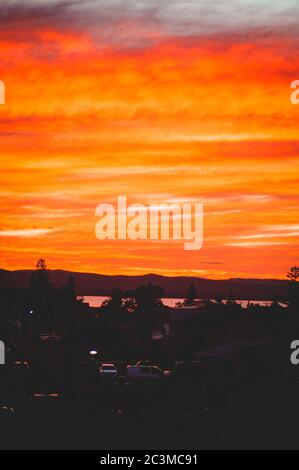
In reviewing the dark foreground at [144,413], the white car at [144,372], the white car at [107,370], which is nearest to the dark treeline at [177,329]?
the white car at [107,370]

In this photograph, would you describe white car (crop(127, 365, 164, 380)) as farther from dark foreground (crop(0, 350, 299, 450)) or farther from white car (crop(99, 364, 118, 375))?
dark foreground (crop(0, 350, 299, 450))

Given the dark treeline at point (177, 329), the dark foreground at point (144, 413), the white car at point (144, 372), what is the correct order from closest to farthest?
the dark foreground at point (144, 413), the white car at point (144, 372), the dark treeline at point (177, 329)

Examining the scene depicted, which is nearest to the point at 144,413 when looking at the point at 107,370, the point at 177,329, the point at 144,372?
the point at 144,372

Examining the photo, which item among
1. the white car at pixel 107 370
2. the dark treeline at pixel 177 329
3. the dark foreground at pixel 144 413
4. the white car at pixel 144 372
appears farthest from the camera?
the dark treeline at pixel 177 329

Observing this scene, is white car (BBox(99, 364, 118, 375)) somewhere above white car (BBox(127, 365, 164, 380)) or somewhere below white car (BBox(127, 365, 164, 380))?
below

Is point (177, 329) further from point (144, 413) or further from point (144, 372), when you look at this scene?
point (144, 413)

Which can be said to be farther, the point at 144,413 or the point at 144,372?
the point at 144,372

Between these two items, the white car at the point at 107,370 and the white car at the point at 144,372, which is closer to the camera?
the white car at the point at 144,372

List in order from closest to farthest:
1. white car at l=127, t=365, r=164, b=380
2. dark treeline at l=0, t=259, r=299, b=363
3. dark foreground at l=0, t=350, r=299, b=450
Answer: dark foreground at l=0, t=350, r=299, b=450
white car at l=127, t=365, r=164, b=380
dark treeline at l=0, t=259, r=299, b=363

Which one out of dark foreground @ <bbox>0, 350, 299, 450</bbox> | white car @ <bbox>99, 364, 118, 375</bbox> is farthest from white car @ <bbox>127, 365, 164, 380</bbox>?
dark foreground @ <bbox>0, 350, 299, 450</bbox>

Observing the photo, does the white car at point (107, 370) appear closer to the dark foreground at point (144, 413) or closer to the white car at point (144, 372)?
the white car at point (144, 372)

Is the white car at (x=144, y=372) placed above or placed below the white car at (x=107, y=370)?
above
